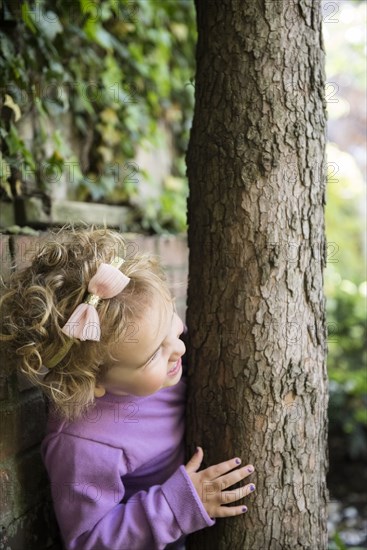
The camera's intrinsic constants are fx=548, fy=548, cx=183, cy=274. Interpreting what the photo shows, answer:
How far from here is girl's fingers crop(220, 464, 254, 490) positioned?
4.43 ft

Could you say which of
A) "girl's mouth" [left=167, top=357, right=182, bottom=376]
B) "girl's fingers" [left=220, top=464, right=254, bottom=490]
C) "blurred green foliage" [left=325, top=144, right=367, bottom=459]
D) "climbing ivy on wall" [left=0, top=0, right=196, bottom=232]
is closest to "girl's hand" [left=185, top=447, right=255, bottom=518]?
"girl's fingers" [left=220, top=464, right=254, bottom=490]

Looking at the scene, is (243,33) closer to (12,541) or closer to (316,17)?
(316,17)

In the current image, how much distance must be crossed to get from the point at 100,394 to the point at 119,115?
1720 millimetres

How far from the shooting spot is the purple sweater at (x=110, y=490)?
4.45 ft

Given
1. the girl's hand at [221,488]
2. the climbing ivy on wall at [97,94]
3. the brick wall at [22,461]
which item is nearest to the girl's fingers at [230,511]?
the girl's hand at [221,488]

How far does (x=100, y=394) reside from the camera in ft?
4.57

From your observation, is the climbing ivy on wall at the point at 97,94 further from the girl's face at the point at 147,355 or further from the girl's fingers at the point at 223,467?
the girl's fingers at the point at 223,467

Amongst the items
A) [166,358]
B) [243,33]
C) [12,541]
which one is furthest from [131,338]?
[243,33]

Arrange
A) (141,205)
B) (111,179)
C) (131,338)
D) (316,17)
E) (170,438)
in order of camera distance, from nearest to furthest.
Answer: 1. (131,338)
2. (316,17)
3. (170,438)
4. (111,179)
5. (141,205)

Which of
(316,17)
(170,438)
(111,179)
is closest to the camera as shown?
(316,17)

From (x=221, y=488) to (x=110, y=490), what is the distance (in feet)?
0.92

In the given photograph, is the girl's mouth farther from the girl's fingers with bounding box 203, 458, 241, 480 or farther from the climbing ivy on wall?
the climbing ivy on wall

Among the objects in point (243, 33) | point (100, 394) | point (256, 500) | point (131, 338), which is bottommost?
point (256, 500)

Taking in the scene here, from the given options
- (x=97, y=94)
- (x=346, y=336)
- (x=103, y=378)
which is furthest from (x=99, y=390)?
(x=346, y=336)
